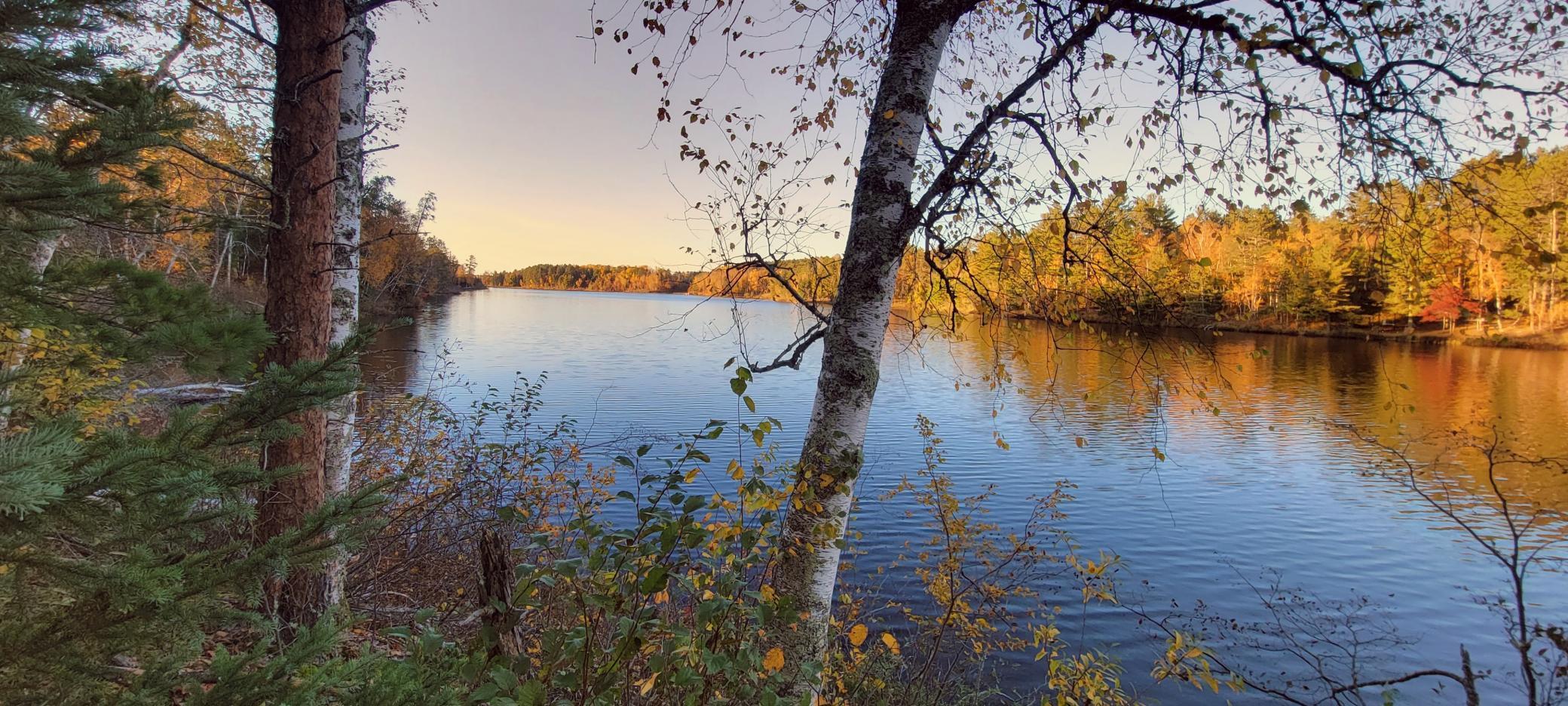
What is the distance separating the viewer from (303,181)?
9.95ft

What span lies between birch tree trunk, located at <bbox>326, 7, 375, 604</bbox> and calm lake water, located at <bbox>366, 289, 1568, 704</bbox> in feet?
5.57

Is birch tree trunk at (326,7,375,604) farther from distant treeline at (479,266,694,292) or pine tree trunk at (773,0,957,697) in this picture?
distant treeline at (479,266,694,292)

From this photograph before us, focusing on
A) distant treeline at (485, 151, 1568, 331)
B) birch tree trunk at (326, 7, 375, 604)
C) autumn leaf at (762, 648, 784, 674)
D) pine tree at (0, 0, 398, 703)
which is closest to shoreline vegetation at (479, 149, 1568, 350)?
distant treeline at (485, 151, 1568, 331)

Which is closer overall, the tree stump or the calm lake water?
the tree stump

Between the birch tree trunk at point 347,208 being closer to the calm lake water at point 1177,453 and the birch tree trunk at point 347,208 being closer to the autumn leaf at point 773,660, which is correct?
the calm lake water at point 1177,453

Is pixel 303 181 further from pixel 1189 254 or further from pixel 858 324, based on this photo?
pixel 1189 254

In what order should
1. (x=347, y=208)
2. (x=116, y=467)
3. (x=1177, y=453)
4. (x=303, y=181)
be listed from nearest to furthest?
(x=116, y=467)
(x=303, y=181)
(x=347, y=208)
(x=1177, y=453)

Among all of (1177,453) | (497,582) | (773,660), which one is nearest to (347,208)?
(497,582)

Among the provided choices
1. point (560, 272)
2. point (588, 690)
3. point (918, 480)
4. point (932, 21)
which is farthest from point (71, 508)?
point (560, 272)

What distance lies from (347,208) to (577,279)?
Result: 145 m

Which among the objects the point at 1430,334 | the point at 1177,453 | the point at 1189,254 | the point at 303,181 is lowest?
the point at 1177,453

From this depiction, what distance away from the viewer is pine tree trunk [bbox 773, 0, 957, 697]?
2547mm

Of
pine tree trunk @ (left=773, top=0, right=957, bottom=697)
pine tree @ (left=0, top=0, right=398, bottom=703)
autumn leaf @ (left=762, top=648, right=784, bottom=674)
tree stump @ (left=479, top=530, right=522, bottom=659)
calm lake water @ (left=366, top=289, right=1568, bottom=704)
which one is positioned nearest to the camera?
pine tree @ (left=0, top=0, right=398, bottom=703)

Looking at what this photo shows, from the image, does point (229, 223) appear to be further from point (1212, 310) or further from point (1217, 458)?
point (1217, 458)
